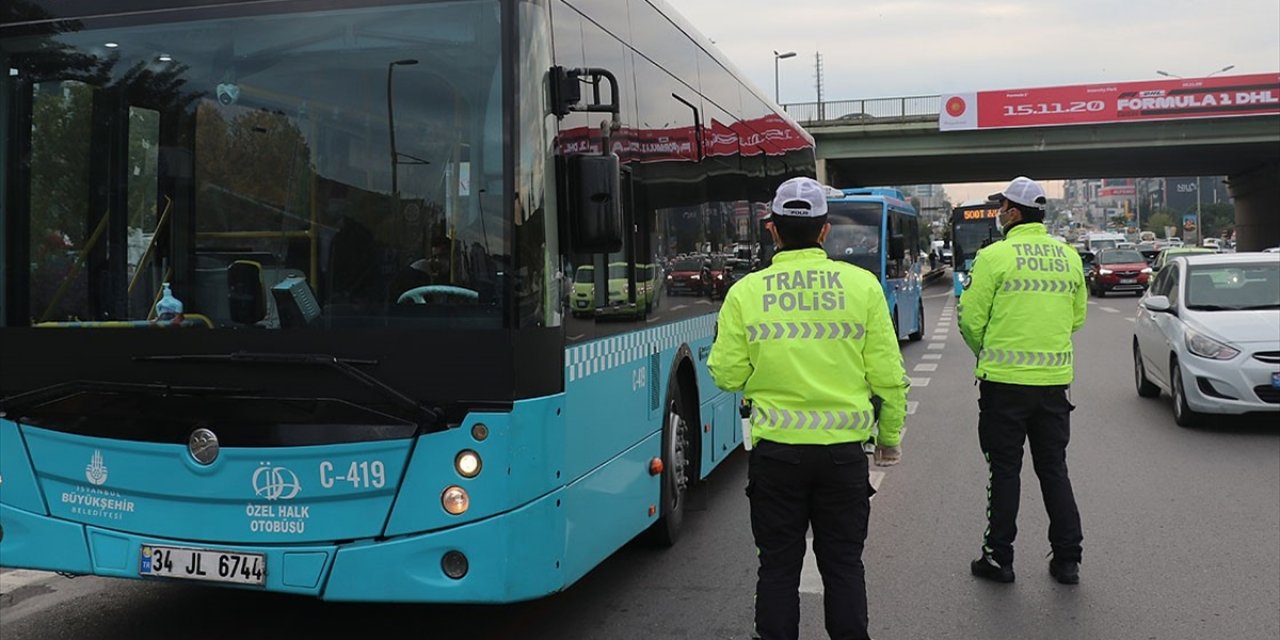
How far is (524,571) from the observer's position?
4.42m

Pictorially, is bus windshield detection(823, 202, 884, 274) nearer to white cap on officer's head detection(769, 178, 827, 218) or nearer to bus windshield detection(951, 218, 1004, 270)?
white cap on officer's head detection(769, 178, 827, 218)

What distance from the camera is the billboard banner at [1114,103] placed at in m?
43.9

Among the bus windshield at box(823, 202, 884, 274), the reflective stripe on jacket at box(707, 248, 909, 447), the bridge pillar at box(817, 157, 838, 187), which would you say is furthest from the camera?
the bridge pillar at box(817, 157, 838, 187)

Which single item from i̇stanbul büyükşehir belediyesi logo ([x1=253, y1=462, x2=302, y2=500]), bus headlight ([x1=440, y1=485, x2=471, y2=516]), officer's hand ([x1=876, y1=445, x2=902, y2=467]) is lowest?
bus headlight ([x1=440, y1=485, x2=471, y2=516])

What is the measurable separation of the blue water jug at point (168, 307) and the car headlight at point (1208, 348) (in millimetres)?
9022

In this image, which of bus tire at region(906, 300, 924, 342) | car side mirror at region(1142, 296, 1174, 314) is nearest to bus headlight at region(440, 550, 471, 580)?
car side mirror at region(1142, 296, 1174, 314)

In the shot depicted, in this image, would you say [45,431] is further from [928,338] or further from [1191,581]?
[928,338]

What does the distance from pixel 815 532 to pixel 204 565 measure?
2.24 meters

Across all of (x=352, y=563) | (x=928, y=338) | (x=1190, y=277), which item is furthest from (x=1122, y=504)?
(x=928, y=338)

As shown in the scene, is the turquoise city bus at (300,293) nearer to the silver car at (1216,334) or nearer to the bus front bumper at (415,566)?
the bus front bumper at (415,566)

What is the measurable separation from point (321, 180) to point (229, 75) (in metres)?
0.54

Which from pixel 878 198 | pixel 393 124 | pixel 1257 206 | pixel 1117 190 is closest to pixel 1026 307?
pixel 393 124

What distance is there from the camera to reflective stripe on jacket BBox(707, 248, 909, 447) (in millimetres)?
4035

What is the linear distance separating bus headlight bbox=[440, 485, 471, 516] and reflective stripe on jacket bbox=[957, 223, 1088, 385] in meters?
2.79
